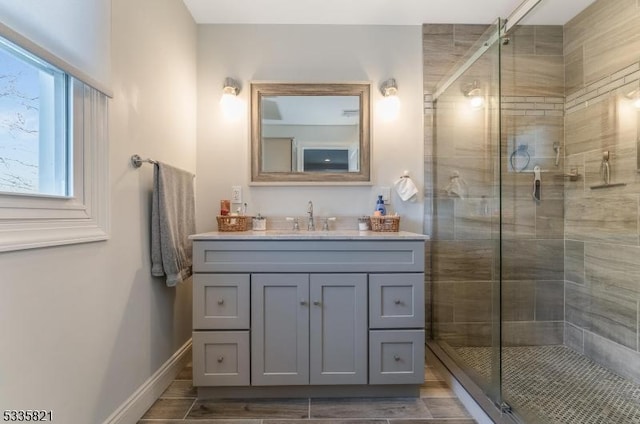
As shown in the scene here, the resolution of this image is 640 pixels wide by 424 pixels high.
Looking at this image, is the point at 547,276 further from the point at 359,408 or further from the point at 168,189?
the point at 168,189

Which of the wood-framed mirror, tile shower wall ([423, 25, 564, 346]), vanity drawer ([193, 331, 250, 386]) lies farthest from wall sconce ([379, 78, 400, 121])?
vanity drawer ([193, 331, 250, 386])

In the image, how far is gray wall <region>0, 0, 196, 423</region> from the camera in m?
0.94

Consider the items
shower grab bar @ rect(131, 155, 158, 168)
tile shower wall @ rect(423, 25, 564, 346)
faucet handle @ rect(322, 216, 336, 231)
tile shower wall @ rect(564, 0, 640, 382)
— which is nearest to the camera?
shower grab bar @ rect(131, 155, 158, 168)

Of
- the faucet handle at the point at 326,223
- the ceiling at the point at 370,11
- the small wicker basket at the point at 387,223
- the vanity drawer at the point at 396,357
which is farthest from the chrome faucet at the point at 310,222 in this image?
the ceiling at the point at 370,11

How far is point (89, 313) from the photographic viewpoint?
117 cm

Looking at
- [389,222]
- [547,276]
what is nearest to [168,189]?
[389,222]

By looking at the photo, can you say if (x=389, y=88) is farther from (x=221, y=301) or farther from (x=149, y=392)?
(x=149, y=392)

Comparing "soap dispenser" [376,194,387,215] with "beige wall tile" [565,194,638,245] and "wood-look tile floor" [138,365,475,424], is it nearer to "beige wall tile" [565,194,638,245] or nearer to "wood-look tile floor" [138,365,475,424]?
"wood-look tile floor" [138,365,475,424]

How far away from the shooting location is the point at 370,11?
2.04 meters

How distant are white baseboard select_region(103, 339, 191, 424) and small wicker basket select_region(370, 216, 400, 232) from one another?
144cm

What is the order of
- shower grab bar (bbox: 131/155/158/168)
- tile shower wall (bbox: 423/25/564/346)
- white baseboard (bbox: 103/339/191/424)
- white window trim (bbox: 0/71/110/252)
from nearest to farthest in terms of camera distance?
white window trim (bbox: 0/71/110/252), white baseboard (bbox: 103/339/191/424), shower grab bar (bbox: 131/155/158/168), tile shower wall (bbox: 423/25/564/346)

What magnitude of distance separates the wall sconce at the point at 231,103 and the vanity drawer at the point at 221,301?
1150 millimetres

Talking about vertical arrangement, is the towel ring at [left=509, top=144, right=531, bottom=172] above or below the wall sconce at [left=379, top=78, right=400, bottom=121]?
below

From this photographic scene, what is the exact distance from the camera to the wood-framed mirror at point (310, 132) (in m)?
2.14
